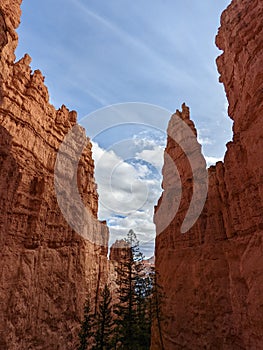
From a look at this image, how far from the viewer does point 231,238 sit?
1969 centimetres

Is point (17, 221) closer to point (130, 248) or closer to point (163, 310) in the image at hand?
point (130, 248)

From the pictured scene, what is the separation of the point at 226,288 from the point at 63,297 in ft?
69.5

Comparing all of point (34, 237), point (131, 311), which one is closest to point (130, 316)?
point (131, 311)

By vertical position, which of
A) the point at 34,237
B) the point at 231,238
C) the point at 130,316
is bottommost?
the point at 130,316

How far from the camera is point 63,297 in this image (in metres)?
30.7

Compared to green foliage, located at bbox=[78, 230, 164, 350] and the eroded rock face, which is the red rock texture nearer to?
green foliage, located at bbox=[78, 230, 164, 350]

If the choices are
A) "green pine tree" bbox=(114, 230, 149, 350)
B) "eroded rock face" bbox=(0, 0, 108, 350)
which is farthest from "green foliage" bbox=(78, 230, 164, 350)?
"eroded rock face" bbox=(0, 0, 108, 350)

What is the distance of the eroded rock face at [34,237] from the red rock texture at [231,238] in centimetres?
1306

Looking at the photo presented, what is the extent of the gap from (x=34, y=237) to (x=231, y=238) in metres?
21.7

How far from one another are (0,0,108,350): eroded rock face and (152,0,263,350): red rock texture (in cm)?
1306

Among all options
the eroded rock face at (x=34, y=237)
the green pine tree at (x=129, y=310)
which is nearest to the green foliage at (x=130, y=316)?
the green pine tree at (x=129, y=310)

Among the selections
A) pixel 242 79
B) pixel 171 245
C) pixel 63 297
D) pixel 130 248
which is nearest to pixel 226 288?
pixel 171 245

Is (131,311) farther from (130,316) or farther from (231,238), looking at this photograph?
(231,238)

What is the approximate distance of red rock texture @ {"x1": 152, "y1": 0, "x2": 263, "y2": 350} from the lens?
16000mm
